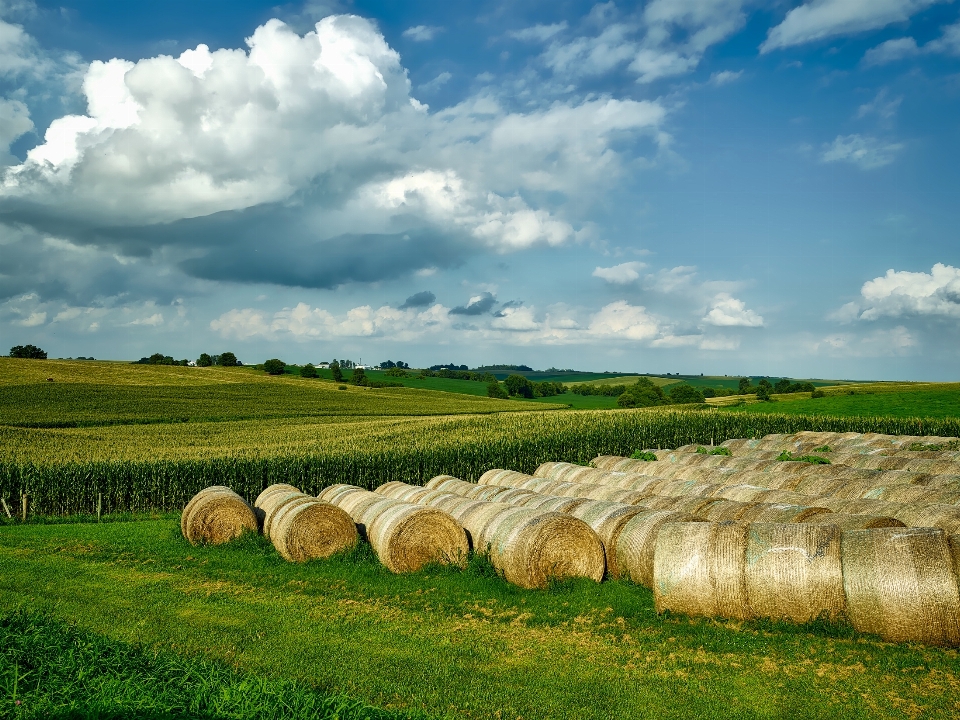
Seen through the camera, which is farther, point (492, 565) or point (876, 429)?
point (876, 429)

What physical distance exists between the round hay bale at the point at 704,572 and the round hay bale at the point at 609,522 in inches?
83.0

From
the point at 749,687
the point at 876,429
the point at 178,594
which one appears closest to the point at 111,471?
the point at 178,594

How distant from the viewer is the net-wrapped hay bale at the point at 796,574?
8.63 meters

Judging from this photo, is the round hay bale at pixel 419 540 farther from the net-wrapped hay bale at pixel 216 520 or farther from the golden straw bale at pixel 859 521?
the golden straw bale at pixel 859 521

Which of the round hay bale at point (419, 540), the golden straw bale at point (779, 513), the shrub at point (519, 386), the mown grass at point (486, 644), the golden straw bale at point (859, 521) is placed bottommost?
the mown grass at point (486, 644)

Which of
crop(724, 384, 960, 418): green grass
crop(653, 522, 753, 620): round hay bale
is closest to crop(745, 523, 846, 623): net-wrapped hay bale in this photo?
crop(653, 522, 753, 620): round hay bale

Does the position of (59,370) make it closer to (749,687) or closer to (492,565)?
(492,565)

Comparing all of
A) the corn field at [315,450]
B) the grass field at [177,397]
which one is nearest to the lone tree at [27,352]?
the grass field at [177,397]

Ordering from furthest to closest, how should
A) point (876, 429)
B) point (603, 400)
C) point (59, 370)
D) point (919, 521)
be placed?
1. point (603, 400)
2. point (59, 370)
3. point (876, 429)
4. point (919, 521)

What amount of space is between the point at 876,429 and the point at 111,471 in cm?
4185

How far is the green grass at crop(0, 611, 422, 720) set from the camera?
5266 mm

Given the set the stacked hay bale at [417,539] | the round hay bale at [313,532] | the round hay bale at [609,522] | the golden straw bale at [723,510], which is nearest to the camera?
the round hay bale at [609,522]

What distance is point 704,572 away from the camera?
30.1 ft

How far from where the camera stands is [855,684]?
7238 millimetres
